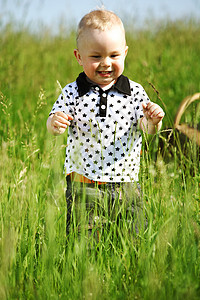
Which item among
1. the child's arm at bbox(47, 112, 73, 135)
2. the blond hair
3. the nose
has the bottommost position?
the child's arm at bbox(47, 112, 73, 135)

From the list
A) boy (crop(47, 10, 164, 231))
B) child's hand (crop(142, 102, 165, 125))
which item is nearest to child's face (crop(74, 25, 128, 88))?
boy (crop(47, 10, 164, 231))

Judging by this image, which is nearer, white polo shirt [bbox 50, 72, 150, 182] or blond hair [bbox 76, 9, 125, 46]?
blond hair [bbox 76, 9, 125, 46]

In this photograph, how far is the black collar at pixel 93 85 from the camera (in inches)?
70.9

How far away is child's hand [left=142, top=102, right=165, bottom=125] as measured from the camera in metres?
1.70

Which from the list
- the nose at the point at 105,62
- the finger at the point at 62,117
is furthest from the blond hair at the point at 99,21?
the finger at the point at 62,117

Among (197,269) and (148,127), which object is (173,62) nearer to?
(148,127)

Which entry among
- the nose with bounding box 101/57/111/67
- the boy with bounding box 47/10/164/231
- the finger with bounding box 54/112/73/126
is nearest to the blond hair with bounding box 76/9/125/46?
the boy with bounding box 47/10/164/231

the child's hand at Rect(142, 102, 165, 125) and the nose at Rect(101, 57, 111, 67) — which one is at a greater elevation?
the nose at Rect(101, 57, 111, 67)

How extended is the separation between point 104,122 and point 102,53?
30 cm

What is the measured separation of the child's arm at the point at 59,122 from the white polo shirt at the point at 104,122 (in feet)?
0.30

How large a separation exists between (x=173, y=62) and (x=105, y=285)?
3942 millimetres

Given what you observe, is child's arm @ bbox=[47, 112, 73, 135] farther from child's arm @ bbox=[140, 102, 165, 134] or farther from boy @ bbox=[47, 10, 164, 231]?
child's arm @ bbox=[140, 102, 165, 134]

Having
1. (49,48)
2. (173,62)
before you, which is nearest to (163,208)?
(173,62)

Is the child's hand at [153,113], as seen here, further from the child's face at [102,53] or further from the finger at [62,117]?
the finger at [62,117]
